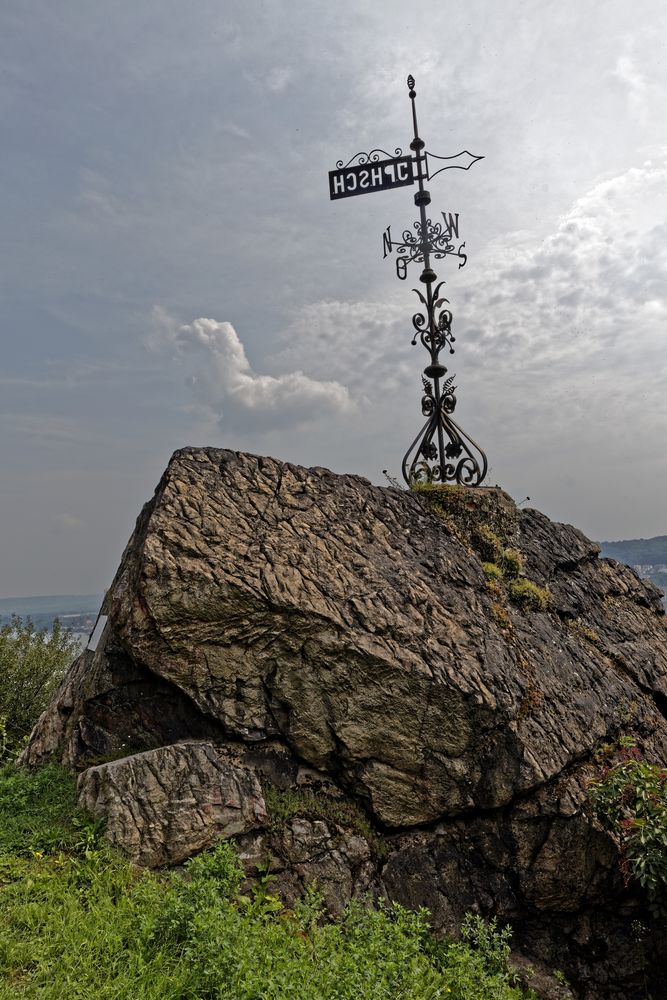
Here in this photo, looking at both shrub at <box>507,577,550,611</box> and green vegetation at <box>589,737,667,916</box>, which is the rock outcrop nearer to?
green vegetation at <box>589,737,667,916</box>

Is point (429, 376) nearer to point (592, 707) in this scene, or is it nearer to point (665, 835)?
point (592, 707)

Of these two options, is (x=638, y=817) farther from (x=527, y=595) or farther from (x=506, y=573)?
(x=506, y=573)

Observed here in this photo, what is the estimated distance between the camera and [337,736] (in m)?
6.93

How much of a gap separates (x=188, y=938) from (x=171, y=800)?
1457 mm

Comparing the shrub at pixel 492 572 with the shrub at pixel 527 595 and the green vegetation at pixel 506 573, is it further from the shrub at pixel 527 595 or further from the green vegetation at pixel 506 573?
the shrub at pixel 527 595

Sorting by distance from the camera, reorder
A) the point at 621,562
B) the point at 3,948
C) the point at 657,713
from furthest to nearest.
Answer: the point at 621,562, the point at 657,713, the point at 3,948

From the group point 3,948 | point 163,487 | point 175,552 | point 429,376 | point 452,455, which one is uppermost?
point 429,376

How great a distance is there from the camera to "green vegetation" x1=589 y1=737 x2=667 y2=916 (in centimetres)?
615

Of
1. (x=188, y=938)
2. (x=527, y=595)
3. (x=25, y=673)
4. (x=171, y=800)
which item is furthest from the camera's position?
(x=25, y=673)

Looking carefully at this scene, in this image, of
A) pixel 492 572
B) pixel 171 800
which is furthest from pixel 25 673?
pixel 492 572

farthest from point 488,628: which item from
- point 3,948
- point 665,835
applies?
point 3,948

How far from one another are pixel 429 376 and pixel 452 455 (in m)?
1.52

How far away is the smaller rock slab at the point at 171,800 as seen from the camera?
589 centimetres

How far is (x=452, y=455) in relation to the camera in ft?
34.1
